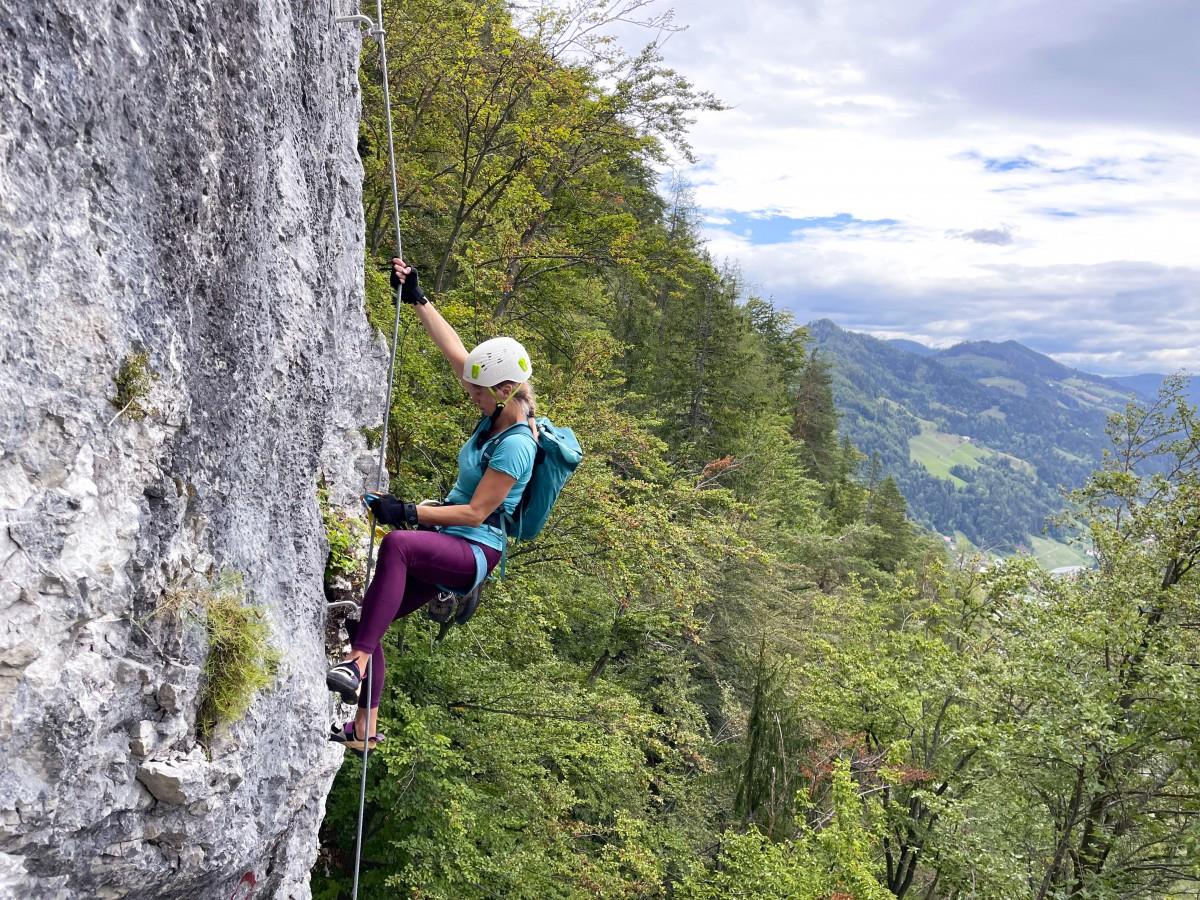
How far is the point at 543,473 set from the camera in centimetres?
393

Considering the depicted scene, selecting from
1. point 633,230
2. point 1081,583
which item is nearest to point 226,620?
point 633,230

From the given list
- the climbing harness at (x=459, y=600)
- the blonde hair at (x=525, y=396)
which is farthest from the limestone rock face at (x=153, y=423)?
the blonde hair at (x=525, y=396)

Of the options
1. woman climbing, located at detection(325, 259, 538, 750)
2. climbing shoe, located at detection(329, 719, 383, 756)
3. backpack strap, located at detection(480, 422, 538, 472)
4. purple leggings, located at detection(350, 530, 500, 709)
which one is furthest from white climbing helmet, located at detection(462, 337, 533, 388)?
climbing shoe, located at detection(329, 719, 383, 756)

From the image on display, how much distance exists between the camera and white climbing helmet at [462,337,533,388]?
3676 millimetres

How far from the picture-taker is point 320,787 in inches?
171

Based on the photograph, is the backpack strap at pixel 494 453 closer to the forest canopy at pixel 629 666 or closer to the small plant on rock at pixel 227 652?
the small plant on rock at pixel 227 652

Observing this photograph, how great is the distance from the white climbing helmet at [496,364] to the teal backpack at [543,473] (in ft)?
0.95

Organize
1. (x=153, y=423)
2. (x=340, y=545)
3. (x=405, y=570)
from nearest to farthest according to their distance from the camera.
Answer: (x=153, y=423)
(x=405, y=570)
(x=340, y=545)

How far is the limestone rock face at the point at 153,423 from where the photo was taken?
222cm

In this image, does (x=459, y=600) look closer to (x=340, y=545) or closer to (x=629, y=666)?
(x=340, y=545)

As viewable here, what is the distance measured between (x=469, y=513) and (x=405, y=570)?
1.57 ft

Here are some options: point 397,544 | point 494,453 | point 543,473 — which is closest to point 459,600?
point 397,544

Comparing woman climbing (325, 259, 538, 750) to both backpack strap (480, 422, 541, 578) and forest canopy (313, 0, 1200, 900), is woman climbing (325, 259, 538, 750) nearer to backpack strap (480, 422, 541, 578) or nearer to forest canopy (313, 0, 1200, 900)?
backpack strap (480, 422, 541, 578)

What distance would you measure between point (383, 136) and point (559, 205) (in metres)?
3.40
